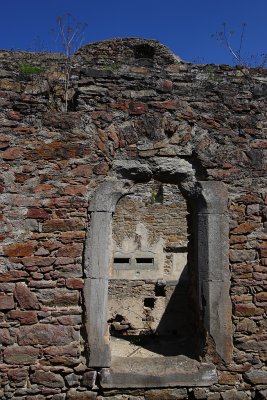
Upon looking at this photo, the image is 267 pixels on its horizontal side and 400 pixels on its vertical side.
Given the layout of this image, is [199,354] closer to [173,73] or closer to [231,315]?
[231,315]

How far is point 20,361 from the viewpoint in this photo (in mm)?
4223

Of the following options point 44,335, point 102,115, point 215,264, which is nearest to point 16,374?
point 44,335

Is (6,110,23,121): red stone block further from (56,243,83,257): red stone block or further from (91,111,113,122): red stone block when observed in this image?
(56,243,83,257): red stone block

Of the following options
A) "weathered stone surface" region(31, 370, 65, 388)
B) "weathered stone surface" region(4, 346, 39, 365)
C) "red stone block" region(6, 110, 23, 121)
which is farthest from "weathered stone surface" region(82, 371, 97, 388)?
"red stone block" region(6, 110, 23, 121)

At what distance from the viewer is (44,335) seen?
4.26 metres

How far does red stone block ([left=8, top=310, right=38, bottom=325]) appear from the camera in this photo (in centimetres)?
427

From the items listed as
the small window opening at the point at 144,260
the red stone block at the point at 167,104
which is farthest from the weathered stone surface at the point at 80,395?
the small window opening at the point at 144,260

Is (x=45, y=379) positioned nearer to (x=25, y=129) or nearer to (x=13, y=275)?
(x=13, y=275)

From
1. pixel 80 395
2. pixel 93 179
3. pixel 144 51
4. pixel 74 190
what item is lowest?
pixel 80 395

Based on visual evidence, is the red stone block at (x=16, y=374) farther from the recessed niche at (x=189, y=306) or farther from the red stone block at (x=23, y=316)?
the recessed niche at (x=189, y=306)

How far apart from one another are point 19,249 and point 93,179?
1.11 metres

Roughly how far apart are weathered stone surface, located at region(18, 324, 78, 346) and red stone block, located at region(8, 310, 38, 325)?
0.05m

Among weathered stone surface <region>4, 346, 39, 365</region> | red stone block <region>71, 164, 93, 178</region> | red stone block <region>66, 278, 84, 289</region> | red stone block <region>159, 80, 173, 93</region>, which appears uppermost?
red stone block <region>159, 80, 173, 93</region>

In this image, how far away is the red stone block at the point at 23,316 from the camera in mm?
4270
